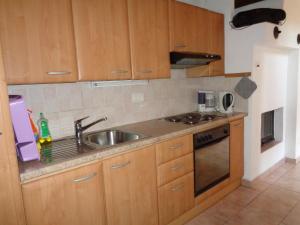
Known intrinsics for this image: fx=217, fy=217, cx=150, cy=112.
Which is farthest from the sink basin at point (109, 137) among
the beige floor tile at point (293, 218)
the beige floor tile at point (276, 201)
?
the beige floor tile at point (293, 218)

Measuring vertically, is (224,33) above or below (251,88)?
above

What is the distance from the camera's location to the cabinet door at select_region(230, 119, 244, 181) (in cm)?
247

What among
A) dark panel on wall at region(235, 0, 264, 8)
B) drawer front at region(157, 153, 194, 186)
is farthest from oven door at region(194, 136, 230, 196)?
dark panel on wall at region(235, 0, 264, 8)

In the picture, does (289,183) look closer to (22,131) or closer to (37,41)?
(22,131)

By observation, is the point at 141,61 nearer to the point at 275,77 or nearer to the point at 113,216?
the point at 113,216

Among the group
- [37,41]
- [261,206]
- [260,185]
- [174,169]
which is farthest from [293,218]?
[37,41]

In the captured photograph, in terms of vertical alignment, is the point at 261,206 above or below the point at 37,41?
below

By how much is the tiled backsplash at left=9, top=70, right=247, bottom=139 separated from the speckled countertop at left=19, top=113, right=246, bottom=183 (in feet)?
0.45

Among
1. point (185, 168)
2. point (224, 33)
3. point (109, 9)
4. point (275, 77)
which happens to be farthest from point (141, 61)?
point (275, 77)

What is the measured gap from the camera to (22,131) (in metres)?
1.21

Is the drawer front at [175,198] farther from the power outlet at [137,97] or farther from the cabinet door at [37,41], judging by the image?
the cabinet door at [37,41]

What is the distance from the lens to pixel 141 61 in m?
1.86

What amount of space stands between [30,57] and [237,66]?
2.21 meters

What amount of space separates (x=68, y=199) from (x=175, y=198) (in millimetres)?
965
